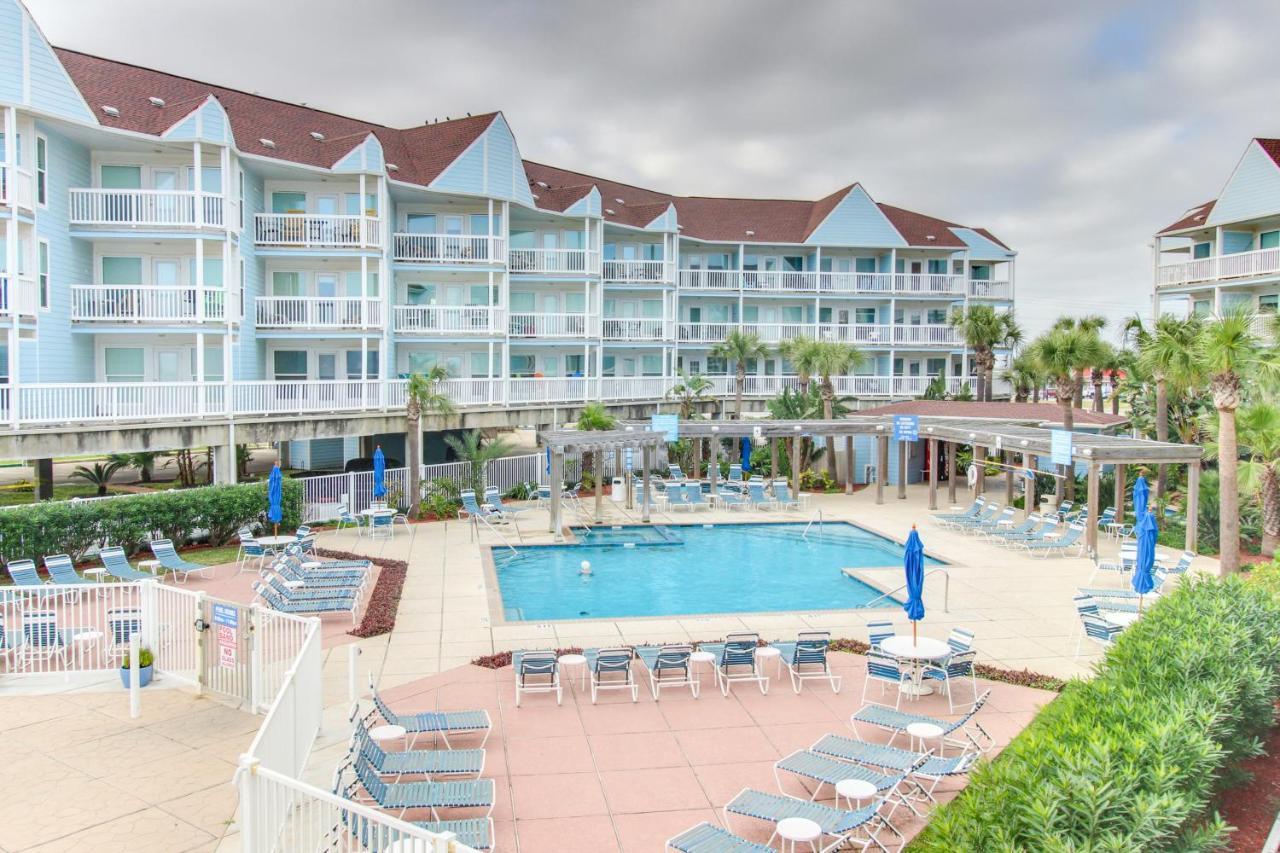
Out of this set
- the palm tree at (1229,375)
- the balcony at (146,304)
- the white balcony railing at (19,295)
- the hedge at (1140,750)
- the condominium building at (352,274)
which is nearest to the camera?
the hedge at (1140,750)

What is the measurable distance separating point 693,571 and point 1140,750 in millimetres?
15095

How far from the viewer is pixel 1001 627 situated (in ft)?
50.2

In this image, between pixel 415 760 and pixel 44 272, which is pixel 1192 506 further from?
pixel 44 272

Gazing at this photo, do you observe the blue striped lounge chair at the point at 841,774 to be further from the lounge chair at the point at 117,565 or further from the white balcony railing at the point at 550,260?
the white balcony railing at the point at 550,260

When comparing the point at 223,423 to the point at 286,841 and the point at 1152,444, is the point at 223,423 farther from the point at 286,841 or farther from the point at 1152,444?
the point at 1152,444

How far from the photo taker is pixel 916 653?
38.2 feet

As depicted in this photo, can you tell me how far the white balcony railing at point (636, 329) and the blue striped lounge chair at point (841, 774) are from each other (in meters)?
29.0

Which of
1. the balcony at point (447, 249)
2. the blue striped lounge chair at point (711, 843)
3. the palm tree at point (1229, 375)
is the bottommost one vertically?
the blue striped lounge chair at point (711, 843)

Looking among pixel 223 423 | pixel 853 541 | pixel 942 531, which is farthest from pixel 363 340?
pixel 942 531

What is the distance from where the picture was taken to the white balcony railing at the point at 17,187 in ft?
67.3

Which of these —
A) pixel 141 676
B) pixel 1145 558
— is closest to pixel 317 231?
pixel 141 676

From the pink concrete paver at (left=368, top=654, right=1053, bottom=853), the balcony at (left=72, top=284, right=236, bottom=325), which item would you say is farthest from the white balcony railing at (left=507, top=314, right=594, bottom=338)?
the pink concrete paver at (left=368, top=654, right=1053, bottom=853)

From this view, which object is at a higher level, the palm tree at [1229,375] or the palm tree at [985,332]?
the palm tree at [985,332]

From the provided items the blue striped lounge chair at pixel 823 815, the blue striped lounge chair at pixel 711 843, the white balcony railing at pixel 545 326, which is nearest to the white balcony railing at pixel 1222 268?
the white balcony railing at pixel 545 326
